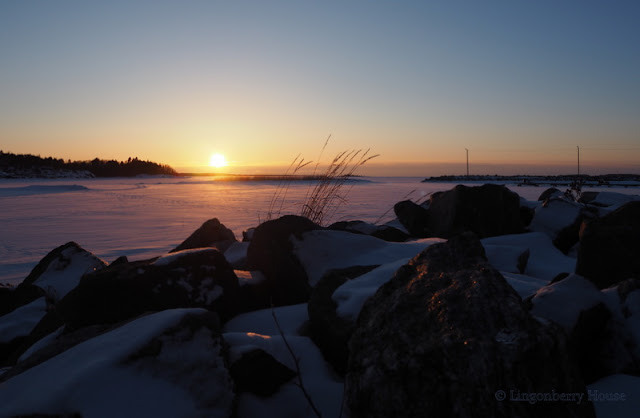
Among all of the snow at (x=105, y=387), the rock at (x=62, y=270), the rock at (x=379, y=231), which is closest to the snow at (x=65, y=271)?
the rock at (x=62, y=270)

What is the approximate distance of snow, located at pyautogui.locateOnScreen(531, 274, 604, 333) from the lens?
5.49 ft

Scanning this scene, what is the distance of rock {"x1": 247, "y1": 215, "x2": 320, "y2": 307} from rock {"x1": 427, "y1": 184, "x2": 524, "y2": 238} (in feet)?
7.24

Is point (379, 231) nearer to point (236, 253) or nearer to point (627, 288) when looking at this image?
point (236, 253)

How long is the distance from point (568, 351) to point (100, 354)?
152cm

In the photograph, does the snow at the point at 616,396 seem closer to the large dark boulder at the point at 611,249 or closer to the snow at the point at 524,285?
the snow at the point at 524,285

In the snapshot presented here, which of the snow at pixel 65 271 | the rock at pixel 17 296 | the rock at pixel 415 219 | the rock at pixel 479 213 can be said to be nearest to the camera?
the snow at pixel 65 271

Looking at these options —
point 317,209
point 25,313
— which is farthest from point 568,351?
point 317,209

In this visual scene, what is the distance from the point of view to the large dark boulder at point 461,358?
1021 mm

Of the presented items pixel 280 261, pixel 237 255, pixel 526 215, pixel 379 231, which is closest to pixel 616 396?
pixel 280 261

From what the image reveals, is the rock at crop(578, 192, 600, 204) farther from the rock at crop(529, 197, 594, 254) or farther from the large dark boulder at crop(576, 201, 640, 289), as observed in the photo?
the large dark boulder at crop(576, 201, 640, 289)

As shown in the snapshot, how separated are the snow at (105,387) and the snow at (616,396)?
131cm

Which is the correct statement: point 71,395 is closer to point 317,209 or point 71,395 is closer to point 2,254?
point 317,209

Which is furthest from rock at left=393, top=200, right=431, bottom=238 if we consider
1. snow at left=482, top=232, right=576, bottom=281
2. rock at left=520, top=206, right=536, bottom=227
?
snow at left=482, top=232, right=576, bottom=281

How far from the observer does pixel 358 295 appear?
6.41 feet
